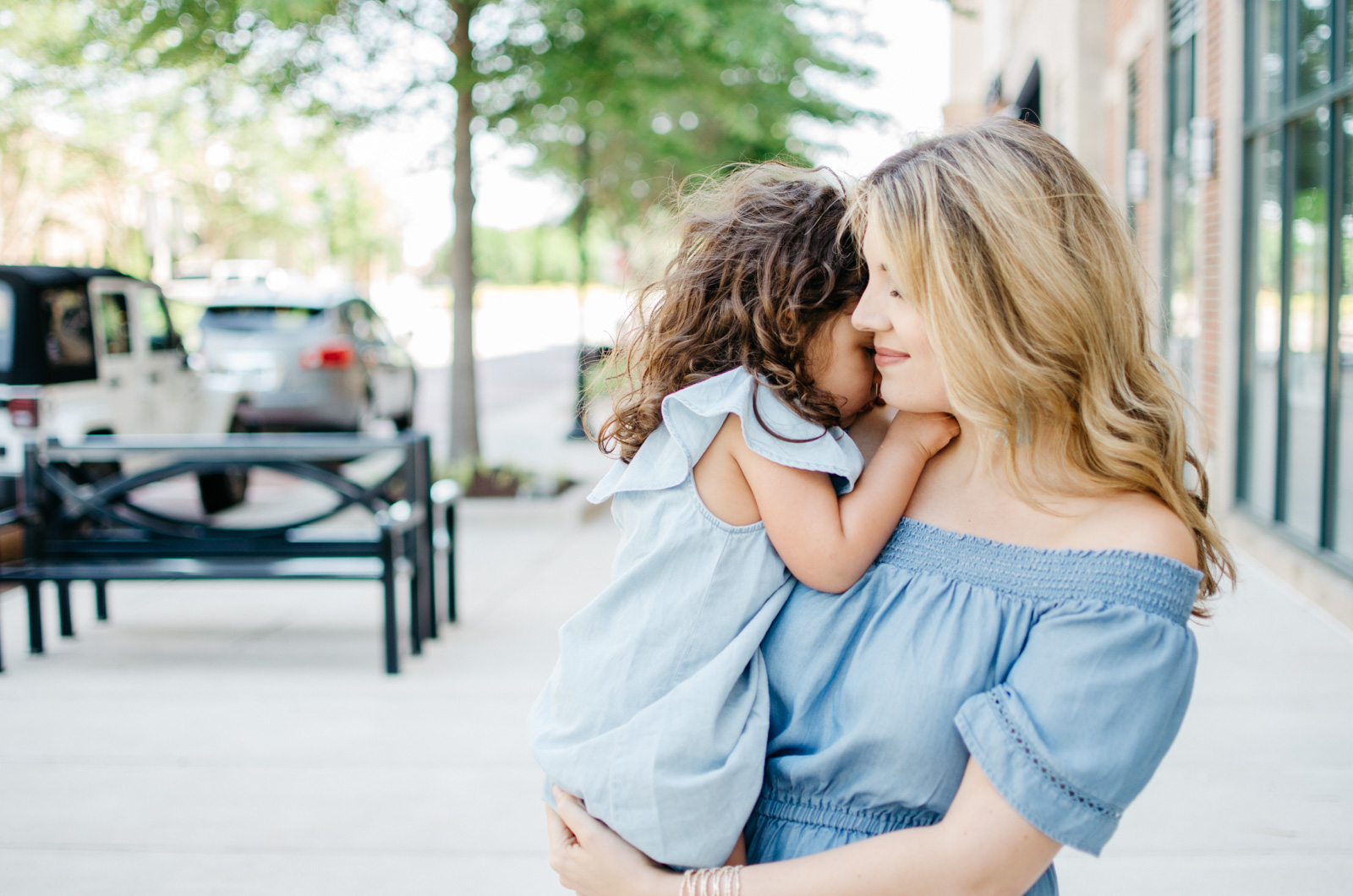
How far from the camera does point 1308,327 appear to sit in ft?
21.3

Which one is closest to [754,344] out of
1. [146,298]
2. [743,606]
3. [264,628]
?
[743,606]

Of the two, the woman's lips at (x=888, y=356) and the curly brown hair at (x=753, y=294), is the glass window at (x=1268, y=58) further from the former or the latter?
the woman's lips at (x=888, y=356)

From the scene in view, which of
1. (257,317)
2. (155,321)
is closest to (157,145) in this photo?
(257,317)

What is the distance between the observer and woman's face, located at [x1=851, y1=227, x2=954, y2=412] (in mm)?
1465

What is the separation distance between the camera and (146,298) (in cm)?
941

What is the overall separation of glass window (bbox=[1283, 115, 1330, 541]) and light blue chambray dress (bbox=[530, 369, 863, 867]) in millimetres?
5520

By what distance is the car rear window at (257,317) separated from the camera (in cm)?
1198

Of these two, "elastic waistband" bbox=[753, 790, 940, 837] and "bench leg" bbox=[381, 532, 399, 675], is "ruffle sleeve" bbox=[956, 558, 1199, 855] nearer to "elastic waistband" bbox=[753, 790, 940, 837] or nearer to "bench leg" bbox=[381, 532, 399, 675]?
"elastic waistband" bbox=[753, 790, 940, 837]

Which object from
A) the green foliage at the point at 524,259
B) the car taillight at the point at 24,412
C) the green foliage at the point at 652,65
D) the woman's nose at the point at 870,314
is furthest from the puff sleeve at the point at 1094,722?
the green foliage at the point at 524,259

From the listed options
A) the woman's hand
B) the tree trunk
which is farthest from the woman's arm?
the tree trunk

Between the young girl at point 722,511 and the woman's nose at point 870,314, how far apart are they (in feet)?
0.37

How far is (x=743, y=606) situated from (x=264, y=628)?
5252mm

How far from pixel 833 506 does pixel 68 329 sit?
7.96 meters

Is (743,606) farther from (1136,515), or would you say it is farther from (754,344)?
(1136,515)
